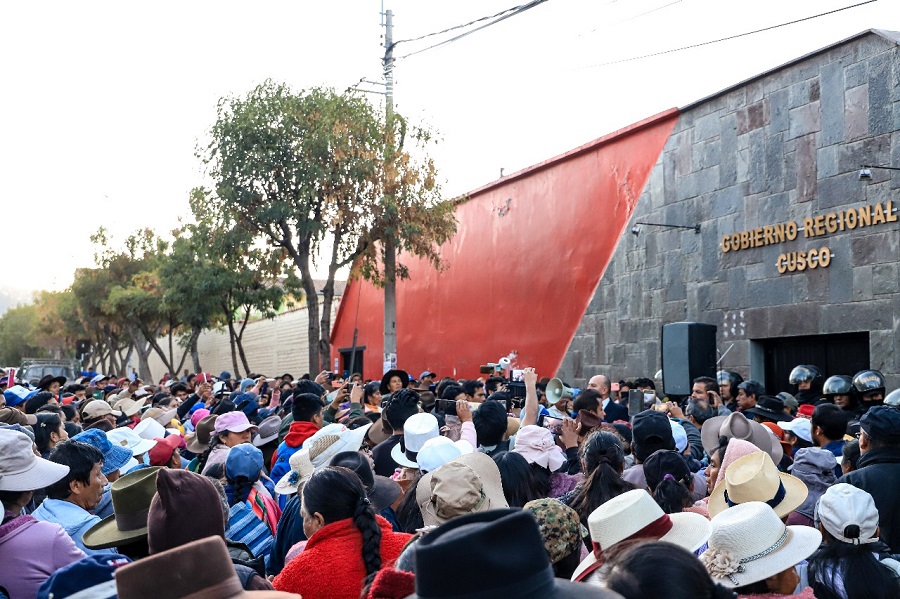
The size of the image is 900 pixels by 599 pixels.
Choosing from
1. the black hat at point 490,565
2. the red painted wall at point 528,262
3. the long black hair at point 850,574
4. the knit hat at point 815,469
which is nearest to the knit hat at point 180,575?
the black hat at point 490,565

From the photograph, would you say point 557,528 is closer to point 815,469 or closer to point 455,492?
point 455,492

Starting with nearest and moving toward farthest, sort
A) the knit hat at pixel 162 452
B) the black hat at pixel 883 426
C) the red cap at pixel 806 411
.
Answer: the black hat at pixel 883 426 → the knit hat at pixel 162 452 → the red cap at pixel 806 411

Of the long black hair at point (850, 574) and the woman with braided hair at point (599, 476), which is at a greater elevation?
the woman with braided hair at point (599, 476)

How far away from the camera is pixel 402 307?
28406mm

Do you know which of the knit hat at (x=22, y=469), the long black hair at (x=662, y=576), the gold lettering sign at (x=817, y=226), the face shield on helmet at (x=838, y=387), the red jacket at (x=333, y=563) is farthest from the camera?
the gold lettering sign at (x=817, y=226)

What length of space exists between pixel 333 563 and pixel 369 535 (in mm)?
173

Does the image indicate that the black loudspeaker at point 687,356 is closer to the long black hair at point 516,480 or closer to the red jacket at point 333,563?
the long black hair at point 516,480

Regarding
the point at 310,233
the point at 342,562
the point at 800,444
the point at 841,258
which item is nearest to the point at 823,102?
the point at 841,258

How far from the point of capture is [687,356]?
43.7 ft

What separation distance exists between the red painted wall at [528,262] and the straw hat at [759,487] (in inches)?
559

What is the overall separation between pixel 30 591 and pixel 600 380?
8.19m

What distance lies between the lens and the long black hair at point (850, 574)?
3561 mm

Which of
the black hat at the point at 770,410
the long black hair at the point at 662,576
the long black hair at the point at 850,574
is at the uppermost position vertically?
the long black hair at the point at 662,576

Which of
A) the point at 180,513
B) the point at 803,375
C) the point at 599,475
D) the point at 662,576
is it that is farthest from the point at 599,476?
the point at 803,375
